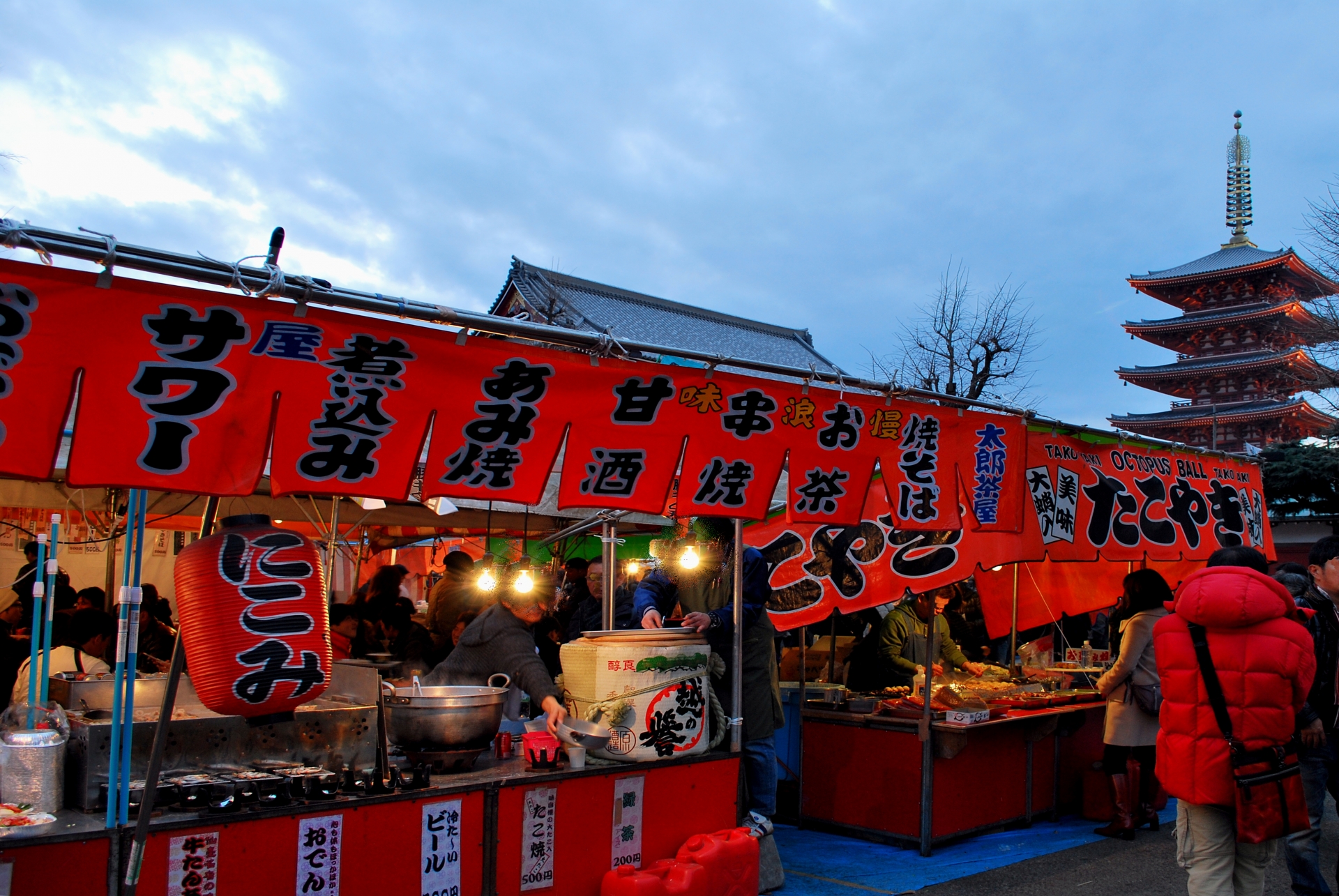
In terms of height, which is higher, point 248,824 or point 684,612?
point 684,612

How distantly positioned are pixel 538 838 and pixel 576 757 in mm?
401

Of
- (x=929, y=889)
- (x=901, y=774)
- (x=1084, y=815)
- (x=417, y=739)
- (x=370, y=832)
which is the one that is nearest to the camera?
(x=370, y=832)

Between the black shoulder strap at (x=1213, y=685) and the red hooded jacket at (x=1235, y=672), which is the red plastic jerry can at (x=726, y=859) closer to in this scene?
the red hooded jacket at (x=1235, y=672)

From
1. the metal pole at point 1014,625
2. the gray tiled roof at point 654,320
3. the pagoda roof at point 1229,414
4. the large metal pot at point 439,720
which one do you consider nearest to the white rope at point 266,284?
the large metal pot at point 439,720

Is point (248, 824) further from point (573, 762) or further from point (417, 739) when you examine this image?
point (573, 762)

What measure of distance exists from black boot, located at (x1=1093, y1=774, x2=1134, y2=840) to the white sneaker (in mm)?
3240

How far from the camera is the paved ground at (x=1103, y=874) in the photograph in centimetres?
611

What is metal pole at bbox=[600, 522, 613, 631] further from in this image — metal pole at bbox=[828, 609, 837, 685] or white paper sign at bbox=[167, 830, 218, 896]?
metal pole at bbox=[828, 609, 837, 685]

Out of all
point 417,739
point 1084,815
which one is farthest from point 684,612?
point 1084,815

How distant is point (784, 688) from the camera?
822cm

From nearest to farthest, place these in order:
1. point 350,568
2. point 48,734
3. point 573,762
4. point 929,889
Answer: point 48,734
point 573,762
point 929,889
point 350,568

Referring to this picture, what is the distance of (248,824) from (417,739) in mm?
846

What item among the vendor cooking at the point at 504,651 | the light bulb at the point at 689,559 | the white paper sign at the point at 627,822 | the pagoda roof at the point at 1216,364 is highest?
the pagoda roof at the point at 1216,364

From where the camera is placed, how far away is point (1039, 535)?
285 inches
